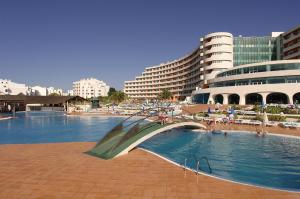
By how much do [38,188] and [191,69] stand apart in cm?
10109

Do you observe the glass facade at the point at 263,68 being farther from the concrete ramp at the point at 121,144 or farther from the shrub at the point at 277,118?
the concrete ramp at the point at 121,144

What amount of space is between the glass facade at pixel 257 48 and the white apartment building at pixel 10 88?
348ft

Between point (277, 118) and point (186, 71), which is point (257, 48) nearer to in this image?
point (186, 71)

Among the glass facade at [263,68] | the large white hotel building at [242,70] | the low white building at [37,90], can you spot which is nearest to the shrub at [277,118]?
the large white hotel building at [242,70]

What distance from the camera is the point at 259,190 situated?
34.4ft

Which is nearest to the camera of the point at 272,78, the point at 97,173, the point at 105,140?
the point at 97,173

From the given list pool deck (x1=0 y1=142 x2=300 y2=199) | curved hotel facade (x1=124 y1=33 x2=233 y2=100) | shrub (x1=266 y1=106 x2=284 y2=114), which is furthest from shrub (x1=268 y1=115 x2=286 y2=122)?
curved hotel facade (x1=124 y1=33 x2=233 y2=100)

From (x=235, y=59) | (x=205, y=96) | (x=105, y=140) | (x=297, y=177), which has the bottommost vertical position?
(x=297, y=177)

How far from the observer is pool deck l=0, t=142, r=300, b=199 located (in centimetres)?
1012

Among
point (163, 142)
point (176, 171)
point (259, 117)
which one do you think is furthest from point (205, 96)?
point (176, 171)

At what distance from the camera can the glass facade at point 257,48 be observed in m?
79.4

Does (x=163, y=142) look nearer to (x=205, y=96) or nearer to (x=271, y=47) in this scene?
(x=205, y=96)

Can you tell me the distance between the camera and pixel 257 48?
79.9 metres

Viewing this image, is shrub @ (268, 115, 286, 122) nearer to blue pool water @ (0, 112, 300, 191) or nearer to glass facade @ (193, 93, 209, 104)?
blue pool water @ (0, 112, 300, 191)
